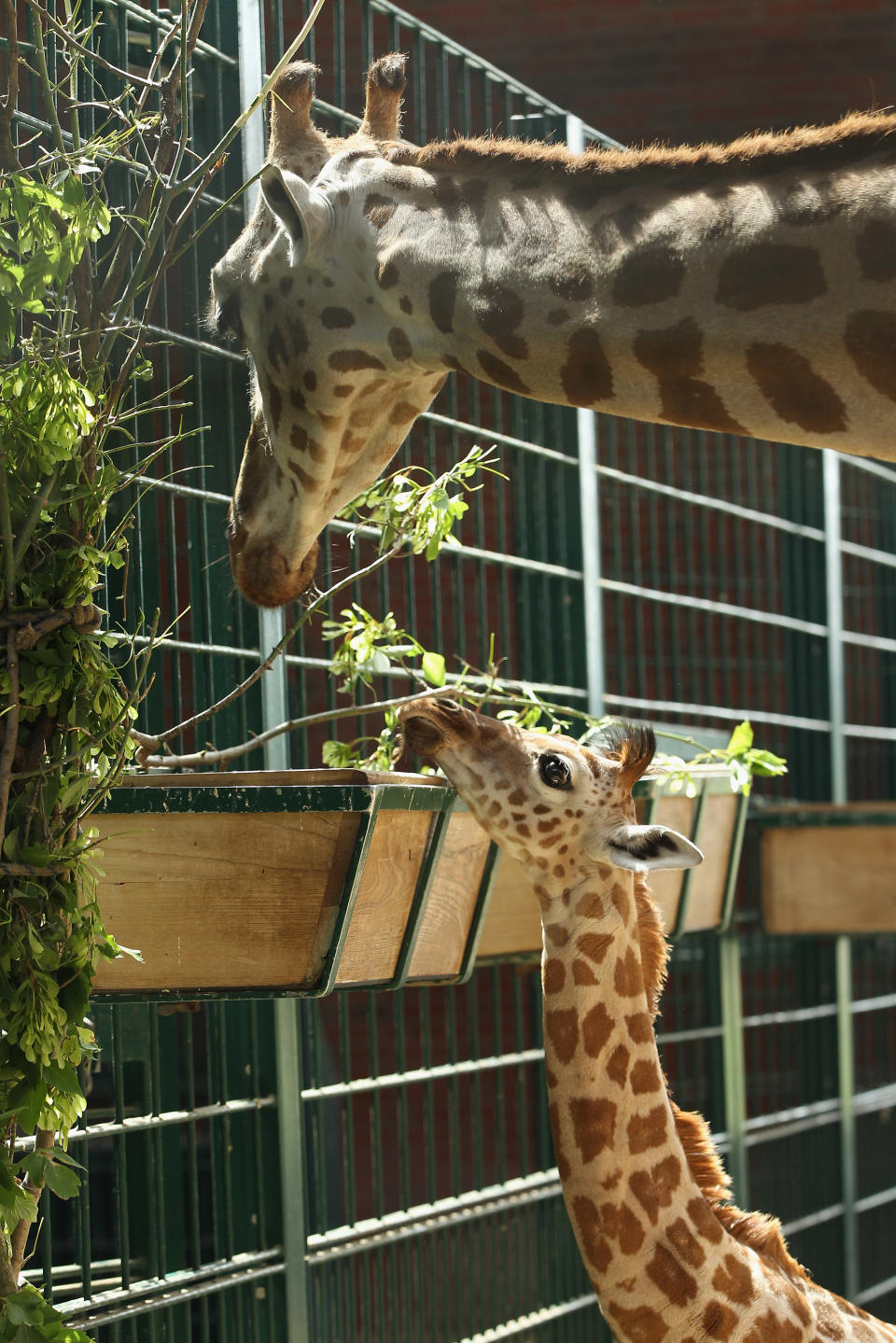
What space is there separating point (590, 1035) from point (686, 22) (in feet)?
16.7

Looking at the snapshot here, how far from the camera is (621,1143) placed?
2.51 m

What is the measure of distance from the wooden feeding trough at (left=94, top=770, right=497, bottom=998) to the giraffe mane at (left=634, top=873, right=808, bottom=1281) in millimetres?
840

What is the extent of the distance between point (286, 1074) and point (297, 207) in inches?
61.5

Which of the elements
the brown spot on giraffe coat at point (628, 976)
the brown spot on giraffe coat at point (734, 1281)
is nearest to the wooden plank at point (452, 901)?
the brown spot on giraffe coat at point (628, 976)

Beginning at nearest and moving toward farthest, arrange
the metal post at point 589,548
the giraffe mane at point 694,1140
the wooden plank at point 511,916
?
1. the giraffe mane at point 694,1140
2. the wooden plank at point 511,916
3. the metal post at point 589,548

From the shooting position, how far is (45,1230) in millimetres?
2248

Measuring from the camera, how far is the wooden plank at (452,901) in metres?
2.28

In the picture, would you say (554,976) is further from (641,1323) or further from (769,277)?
(769,277)

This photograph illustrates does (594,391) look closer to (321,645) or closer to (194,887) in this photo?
(194,887)

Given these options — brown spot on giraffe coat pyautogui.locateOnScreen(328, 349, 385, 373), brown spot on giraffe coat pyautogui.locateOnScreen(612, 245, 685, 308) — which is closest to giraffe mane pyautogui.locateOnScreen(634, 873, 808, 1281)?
brown spot on giraffe coat pyautogui.locateOnScreen(328, 349, 385, 373)

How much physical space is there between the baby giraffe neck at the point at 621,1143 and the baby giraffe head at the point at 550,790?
9 centimetres

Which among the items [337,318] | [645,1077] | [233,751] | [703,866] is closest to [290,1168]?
[645,1077]

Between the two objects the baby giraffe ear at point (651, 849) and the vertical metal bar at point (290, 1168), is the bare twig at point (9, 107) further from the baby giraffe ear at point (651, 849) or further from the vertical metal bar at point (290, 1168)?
the vertical metal bar at point (290, 1168)

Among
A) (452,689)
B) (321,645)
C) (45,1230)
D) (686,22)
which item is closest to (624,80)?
(686,22)
